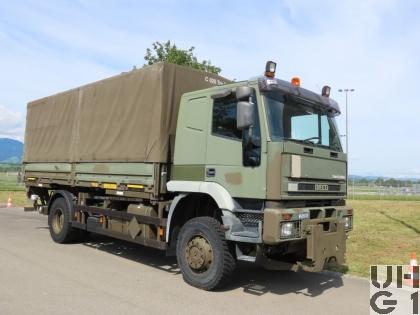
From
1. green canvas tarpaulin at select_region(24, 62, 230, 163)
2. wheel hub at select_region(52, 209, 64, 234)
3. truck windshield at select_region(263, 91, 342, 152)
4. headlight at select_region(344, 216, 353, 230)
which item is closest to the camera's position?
truck windshield at select_region(263, 91, 342, 152)

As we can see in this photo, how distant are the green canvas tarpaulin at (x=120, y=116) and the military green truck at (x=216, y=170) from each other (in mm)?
24

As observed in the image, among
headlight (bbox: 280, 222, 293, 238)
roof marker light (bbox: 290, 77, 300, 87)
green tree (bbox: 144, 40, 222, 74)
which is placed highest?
green tree (bbox: 144, 40, 222, 74)

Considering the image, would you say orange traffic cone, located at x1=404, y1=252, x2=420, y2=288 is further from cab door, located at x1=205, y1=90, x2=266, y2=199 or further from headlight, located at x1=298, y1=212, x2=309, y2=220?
cab door, located at x1=205, y1=90, x2=266, y2=199

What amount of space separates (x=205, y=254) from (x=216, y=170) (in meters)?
1.22

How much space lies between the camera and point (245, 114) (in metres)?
6.10

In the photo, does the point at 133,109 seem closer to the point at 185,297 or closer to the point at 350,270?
the point at 185,297

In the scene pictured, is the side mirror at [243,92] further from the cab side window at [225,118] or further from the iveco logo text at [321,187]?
the iveco logo text at [321,187]

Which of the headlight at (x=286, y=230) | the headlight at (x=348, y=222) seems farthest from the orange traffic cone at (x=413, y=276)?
the headlight at (x=286, y=230)

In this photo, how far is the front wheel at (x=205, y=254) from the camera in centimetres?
651

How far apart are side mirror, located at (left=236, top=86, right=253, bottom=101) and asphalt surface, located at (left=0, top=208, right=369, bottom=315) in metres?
2.71

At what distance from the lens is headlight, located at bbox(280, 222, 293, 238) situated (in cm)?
599

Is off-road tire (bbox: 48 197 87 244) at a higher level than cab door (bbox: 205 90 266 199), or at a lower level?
lower

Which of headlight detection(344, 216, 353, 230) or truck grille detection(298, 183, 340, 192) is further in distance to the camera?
headlight detection(344, 216, 353, 230)

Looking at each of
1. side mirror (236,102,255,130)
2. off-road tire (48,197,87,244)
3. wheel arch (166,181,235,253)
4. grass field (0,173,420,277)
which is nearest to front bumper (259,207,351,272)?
wheel arch (166,181,235,253)
